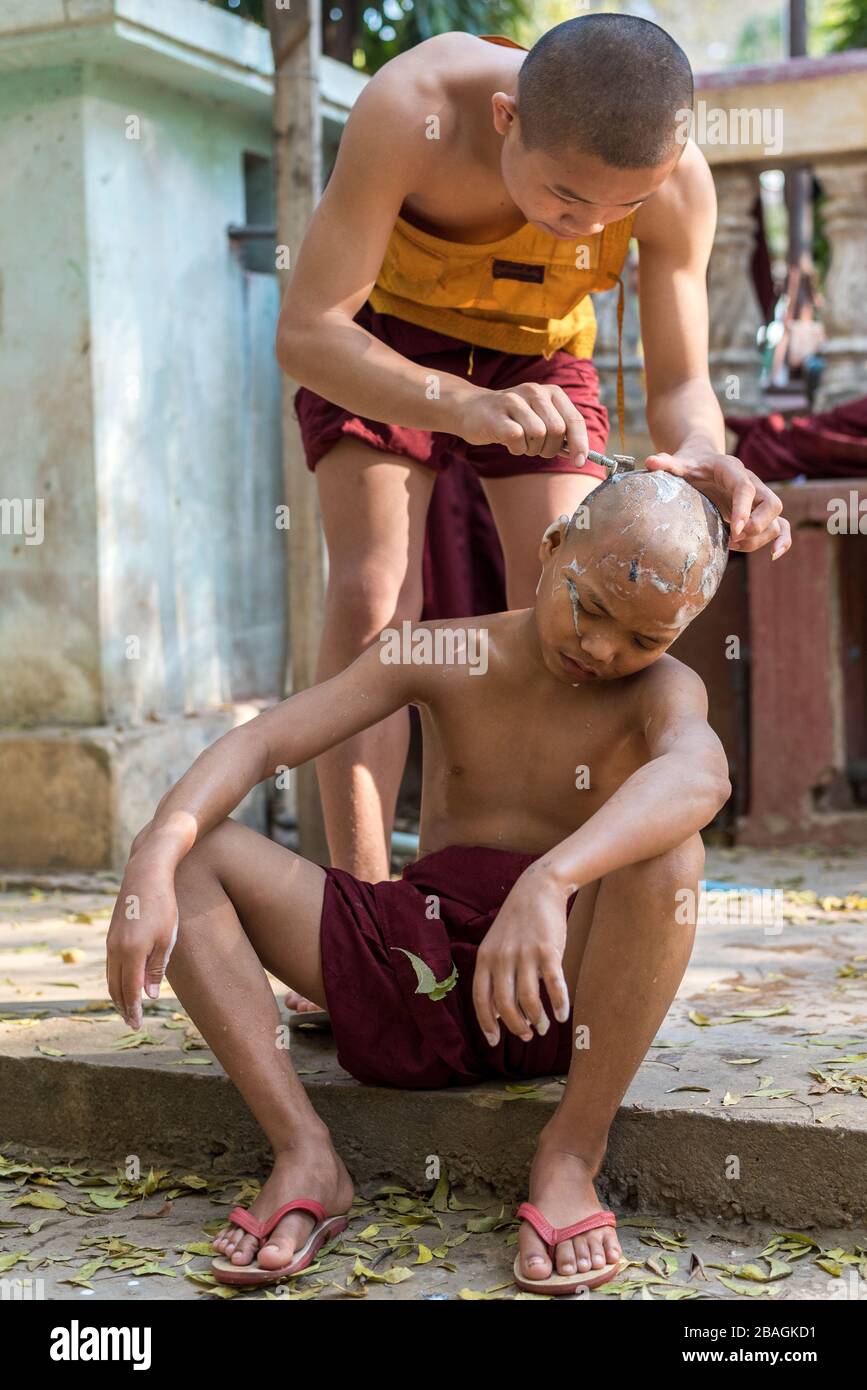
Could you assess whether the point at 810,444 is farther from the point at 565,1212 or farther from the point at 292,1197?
the point at 292,1197

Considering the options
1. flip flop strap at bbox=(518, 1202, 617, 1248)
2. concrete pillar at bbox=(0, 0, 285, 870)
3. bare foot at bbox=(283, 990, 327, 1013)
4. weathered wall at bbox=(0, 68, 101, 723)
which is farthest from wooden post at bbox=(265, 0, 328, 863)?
flip flop strap at bbox=(518, 1202, 617, 1248)

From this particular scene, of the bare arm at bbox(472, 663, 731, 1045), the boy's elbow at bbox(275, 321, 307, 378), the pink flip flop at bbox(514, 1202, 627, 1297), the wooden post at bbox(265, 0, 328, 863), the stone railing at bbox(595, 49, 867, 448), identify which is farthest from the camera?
the stone railing at bbox(595, 49, 867, 448)

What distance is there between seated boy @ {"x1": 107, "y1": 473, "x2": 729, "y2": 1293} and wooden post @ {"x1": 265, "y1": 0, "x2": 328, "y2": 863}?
2.10 m

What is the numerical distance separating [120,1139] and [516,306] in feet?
5.35

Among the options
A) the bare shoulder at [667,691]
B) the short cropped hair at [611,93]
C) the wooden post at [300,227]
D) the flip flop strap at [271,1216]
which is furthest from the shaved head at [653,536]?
the wooden post at [300,227]

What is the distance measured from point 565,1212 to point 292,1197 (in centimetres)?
39

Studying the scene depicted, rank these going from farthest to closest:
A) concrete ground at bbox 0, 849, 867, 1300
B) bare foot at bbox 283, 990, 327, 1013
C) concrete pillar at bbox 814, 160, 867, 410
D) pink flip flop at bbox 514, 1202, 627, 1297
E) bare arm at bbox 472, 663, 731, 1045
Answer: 1. concrete pillar at bbox 814, 160, 867, 410
2. bare foot at bbox 283, 990, 327, 1013
3. concrete ground at bbox 0, 849, 867, 1300
4. pink flip flop at bbox 514, 1202, 627, 1297
5. bare arm at bbox 472, 663, 731, 1045

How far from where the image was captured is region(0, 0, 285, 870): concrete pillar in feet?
14.9

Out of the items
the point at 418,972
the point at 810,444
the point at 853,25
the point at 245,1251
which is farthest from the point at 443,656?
the point at 853,25

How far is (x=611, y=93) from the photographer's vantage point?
222 centimetres

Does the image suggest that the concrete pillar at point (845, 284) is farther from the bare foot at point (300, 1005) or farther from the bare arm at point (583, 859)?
the bare arm at point (583, 859)

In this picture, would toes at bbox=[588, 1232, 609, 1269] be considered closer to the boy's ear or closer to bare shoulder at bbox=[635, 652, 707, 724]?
bare shoulder at bbox=[635, 652, 707, 724]

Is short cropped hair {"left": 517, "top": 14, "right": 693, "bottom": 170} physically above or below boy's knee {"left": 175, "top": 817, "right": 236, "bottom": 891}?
above
